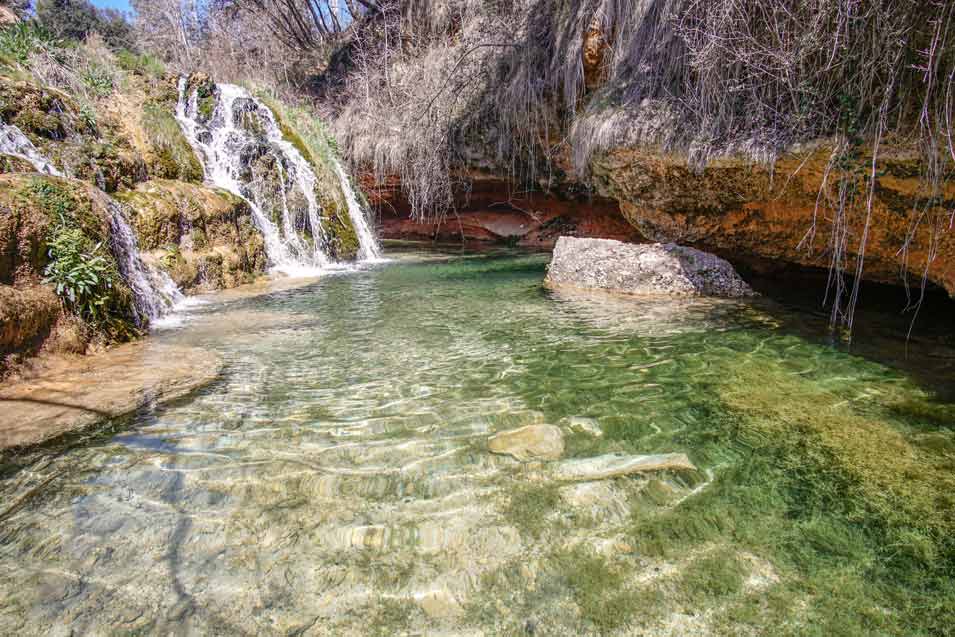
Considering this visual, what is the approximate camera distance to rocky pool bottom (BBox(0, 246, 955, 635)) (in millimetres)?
1430

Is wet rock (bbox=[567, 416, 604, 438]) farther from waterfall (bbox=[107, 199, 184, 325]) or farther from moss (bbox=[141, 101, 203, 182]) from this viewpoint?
moss (bbox=[141, 101, 203, 182])

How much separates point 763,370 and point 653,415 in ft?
3.52

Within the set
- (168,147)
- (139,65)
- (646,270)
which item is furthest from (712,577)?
(139,65)

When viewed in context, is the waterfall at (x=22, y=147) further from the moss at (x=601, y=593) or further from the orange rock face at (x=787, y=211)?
the moss at (x=601, y=593)

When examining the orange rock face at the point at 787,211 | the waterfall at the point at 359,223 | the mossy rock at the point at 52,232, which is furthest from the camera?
the waterfall at the point at 359,223

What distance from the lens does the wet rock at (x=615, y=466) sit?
6.73ft

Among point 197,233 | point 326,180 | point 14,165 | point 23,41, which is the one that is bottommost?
point 197,233

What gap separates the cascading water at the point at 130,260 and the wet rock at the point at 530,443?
400 centimetres

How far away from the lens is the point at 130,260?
5.38 m

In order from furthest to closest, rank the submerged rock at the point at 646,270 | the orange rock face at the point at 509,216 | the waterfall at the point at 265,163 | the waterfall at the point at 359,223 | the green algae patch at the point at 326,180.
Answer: the waterfall at the point at 359,223 → the orange rock face at the point at 509,216 → the green algae patch at the point at 326,180 → the waterfall at the point at 265,163 → the submerged rock at the point at 646,270

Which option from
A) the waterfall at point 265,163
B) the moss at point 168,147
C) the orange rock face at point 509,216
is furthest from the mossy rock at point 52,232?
the orange rock face at point 509,216

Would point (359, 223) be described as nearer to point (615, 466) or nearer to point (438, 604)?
point (615, 466)

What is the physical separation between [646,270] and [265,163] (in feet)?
23.2

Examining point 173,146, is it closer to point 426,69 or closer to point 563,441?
point 426,69
